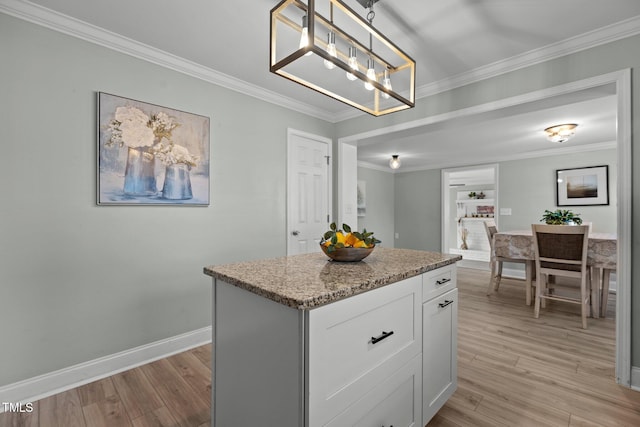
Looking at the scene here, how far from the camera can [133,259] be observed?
222cm

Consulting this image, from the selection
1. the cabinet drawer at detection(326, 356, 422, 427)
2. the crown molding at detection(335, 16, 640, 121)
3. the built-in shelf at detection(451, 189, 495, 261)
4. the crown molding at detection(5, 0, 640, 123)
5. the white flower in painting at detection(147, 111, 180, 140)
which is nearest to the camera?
the cabinet drawer at detection(326, 356, 422, 427)

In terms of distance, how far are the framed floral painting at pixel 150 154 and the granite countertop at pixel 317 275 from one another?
4.11 feet

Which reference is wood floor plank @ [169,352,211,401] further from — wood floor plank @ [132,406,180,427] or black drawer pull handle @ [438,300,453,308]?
black drawer pull handle @ [438,300,453,308]

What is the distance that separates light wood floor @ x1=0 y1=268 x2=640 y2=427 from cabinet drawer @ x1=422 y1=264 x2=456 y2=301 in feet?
2.40

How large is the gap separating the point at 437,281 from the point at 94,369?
2.35 metres

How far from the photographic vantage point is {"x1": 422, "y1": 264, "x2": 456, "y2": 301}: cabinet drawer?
1488 millimetres

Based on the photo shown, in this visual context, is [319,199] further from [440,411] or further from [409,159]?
[409,159]

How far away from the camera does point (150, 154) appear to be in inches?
89.2

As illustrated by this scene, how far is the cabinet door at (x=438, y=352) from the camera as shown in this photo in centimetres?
150

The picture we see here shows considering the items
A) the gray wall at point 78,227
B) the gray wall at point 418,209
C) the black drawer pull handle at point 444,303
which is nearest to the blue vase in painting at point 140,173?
the gray wall at point 78,227

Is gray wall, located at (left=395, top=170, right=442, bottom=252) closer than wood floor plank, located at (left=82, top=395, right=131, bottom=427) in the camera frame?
No

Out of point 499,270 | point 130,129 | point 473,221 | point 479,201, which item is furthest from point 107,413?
point 473,221

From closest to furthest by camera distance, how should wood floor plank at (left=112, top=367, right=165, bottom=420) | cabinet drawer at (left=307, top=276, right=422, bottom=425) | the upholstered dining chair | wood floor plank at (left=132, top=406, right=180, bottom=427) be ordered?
cabinet drawer at (left=307, top=276, right=422, bottom=425) → wood floor plank at (left=132, top=406, right=180, bottom=427) → wood floor plank at (left=112, top=367, right=165, bottom=420) → the upholstered dining chair

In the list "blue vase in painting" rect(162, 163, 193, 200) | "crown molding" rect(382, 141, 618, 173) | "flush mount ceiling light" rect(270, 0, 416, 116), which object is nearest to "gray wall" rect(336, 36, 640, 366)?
"flush mount ceiling light" rect(270, 0, 416, 116)
